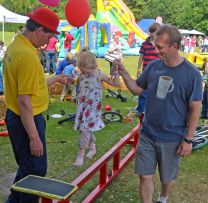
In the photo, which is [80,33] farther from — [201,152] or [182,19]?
[182,19]

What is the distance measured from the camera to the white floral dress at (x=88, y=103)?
539 cm

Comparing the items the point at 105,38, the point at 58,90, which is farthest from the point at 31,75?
the point at 105,38

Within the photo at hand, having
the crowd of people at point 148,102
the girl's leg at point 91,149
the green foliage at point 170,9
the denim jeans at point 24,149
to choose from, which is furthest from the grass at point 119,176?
the green foliage at point 170,9

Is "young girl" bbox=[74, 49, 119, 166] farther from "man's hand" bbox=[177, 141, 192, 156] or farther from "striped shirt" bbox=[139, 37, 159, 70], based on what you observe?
"striped shirt" bbox=[139, 37, 159, 70]

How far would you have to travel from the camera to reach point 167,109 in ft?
11.3

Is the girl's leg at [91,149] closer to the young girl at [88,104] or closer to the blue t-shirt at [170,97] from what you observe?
the young girl at [88,104]

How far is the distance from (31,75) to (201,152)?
13.2ft

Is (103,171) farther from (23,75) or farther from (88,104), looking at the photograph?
(23,75)

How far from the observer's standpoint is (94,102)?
5422mm

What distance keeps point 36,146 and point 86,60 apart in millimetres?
2294

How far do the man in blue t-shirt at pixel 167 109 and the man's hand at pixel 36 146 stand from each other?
981mm

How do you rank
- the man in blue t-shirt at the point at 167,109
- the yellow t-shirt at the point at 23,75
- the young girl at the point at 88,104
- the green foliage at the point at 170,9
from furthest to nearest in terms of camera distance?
1. the green foliage at the point at 170,9
2. the young girl at the point at 88,104
3. the man in blue t-shirt at the point at 167,109
4. the yellow t-shirt at the point at 23,75

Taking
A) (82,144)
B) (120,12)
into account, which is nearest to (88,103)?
(82,144)

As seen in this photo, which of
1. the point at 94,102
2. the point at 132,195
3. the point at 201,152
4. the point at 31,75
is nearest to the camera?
the point at 31,75
